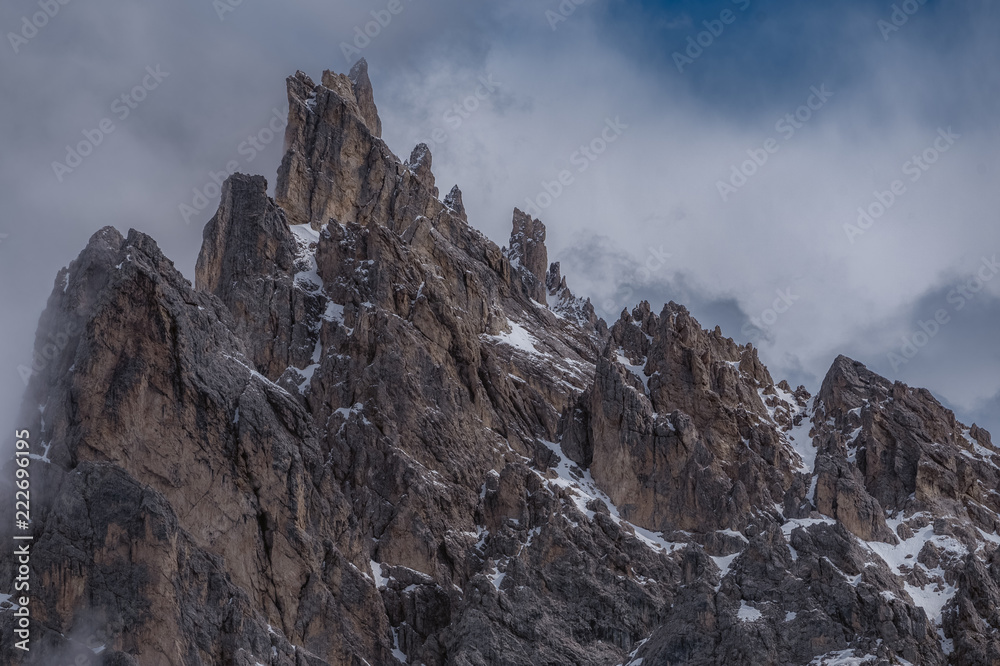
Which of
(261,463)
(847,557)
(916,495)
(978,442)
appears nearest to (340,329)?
(261,463)

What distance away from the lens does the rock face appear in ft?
395

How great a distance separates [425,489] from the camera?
15188 centimetres

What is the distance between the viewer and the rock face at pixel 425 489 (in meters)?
120

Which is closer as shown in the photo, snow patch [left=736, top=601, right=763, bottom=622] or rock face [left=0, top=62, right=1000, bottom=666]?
rock face [left=0, top=62, right=1000, bottom=666]

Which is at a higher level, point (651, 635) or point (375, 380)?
point (375, 380)

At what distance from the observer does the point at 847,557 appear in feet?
454

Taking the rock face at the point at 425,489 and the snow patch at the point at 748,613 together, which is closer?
the rock face at the point at 425,489

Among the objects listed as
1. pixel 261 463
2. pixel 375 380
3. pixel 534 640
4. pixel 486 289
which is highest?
pixel 486 289

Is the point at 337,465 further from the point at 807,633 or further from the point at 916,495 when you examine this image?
the point at 916,495

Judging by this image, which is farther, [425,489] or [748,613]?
[425,489]

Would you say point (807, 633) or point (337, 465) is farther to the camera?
point (337, 465)

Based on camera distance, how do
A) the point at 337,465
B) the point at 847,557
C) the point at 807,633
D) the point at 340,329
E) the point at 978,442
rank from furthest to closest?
the point at 978,442 → the point at 340,329 → the point at 337,465 → the point at 847,557 → the point at 807,633

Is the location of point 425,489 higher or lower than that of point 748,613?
higher

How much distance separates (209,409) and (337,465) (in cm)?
2310
